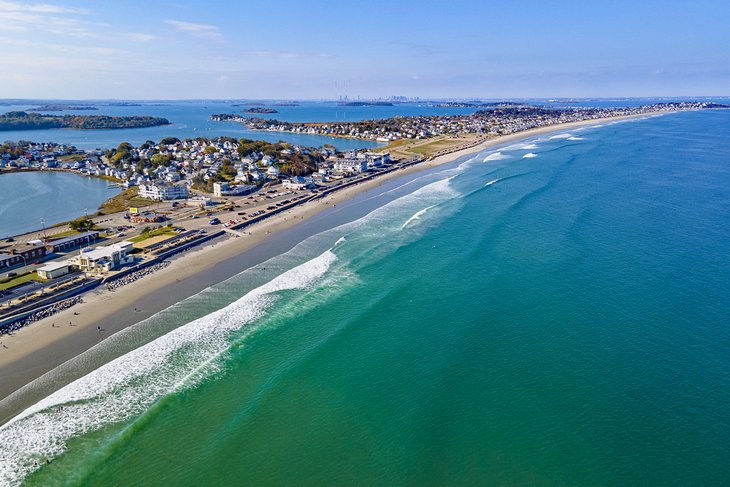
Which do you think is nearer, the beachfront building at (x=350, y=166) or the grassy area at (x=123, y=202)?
the grassy area at (x=123, y=202)

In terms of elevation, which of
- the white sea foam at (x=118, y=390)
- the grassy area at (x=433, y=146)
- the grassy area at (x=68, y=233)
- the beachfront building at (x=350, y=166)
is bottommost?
the white sea foam at (x=118, y=390)

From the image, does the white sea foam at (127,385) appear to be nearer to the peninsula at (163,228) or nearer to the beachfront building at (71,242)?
the peninsula at (163,228)

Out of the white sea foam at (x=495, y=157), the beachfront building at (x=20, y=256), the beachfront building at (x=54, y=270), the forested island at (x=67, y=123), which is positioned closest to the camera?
the beachfront building at (x=54, y=270)

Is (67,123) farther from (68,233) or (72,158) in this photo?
(68,233)

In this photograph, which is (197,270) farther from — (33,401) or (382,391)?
(382,391)

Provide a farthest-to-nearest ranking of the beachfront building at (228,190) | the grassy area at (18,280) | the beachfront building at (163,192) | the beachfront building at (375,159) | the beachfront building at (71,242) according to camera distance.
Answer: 1. the beachfront building at (375,159)
2. the beachfront building at (228,190)
3. the beachfront building at (163,192)
4. the beachfront building at (71,242)
5. the grassy area at (18,280)

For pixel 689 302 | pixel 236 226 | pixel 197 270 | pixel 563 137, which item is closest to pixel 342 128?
pixel 563 137

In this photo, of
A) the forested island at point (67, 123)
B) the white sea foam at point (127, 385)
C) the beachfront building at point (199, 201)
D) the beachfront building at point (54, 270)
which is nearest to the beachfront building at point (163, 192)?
the beachfront building at point (199, 201)
